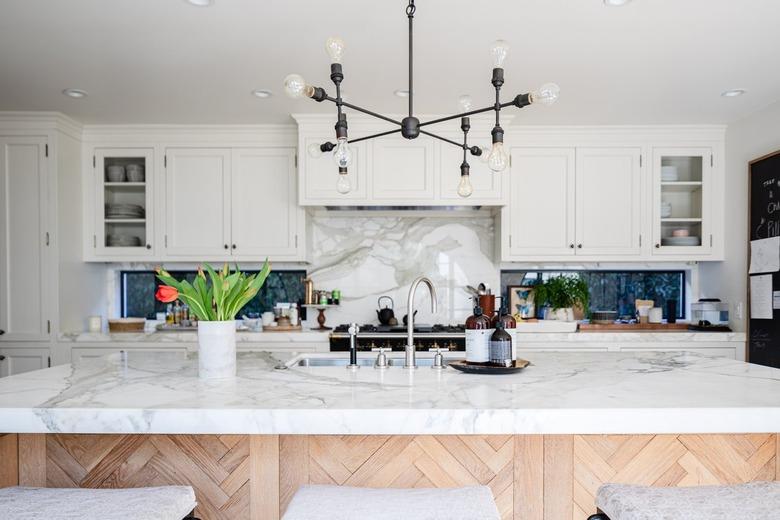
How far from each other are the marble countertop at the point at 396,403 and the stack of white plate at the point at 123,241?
2327 mm

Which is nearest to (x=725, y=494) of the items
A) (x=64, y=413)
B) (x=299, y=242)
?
(x=64, y=413)

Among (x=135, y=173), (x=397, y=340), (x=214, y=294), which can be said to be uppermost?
(x=135, y=173)

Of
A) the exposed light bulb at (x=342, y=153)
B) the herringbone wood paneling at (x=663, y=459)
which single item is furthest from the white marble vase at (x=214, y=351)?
the herringbone wood paneling at (x=663, y=459)

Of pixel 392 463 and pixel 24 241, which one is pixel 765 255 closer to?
pixel 392 463

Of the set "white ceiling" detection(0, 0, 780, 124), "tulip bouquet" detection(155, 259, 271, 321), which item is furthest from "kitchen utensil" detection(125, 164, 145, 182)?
"tulip bouquet" detection(155, 259, 271, 321)

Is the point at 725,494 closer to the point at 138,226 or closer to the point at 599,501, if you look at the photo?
the point at 599,501

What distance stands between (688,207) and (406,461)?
3555 millimetres

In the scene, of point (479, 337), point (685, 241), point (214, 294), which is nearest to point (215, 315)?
point (214, 294)

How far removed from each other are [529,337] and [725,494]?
2540 mm

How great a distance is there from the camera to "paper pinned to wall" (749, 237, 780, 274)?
325 centimetres

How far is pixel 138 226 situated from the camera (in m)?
4.03

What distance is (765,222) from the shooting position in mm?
3371

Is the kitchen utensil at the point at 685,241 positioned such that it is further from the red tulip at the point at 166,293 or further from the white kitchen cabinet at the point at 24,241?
the white kitchen cabinet at the point at 24,241

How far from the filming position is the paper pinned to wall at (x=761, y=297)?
10.9 feet
